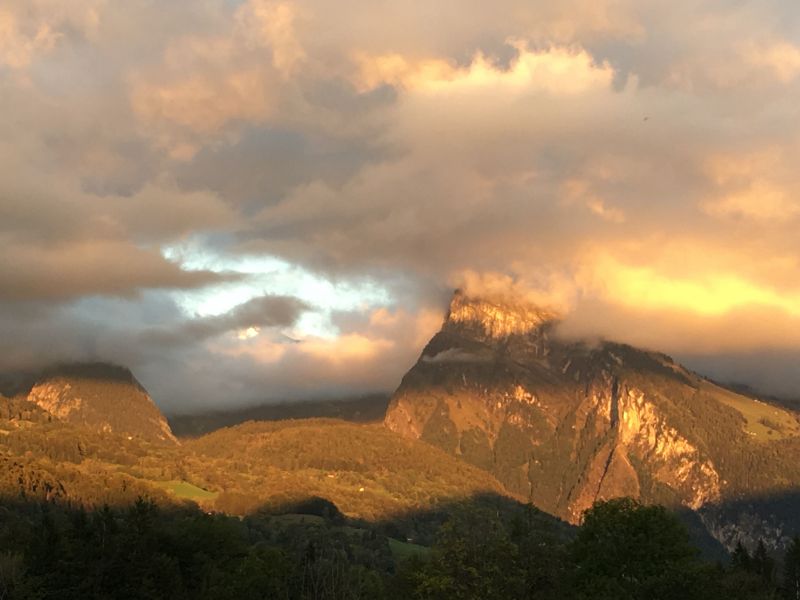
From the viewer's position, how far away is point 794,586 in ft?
640

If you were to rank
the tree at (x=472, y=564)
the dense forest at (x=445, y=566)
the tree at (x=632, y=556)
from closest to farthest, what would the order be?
1. the tree at (x=472, y=564)
2. the dense forest at (x=445, y=566)
3. the tree at (x=632, y=556)

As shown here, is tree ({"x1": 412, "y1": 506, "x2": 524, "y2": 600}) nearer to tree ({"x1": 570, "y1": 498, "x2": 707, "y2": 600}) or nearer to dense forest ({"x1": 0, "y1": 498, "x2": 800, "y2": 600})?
dense forest ({"x1": 0, "y1": 498, "x2": 800, "y2": 600})

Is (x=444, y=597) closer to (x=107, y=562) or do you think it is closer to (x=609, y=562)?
(x=609, y=562)

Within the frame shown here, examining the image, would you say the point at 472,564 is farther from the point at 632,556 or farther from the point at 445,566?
the point at 632,556

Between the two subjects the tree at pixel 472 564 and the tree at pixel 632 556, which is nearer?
the tree at pixel 472 564

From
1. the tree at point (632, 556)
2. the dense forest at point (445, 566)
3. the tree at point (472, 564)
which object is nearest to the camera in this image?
the tree at point (472, 564)

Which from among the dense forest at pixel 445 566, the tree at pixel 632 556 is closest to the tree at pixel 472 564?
the dense forest at pixel 445 566

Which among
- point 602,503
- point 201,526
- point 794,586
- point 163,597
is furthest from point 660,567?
point 794,586

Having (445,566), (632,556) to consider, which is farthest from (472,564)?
(632,556)

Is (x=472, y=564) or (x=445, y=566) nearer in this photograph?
(x=472, y=564)

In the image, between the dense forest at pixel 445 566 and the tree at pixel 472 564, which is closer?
the tree at pixel 472 564

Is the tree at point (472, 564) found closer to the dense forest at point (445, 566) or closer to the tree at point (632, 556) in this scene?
the dense forest at point (445, 566)

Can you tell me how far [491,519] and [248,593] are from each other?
134 feet

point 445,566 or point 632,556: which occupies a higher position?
point 632,556
